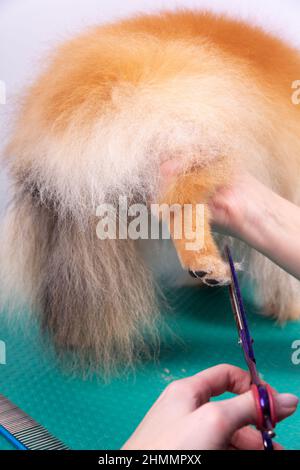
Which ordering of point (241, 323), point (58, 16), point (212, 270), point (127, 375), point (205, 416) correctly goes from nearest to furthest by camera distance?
1. point (205, 416)
2. point (241, 323)
3. point (212, 270)
4. point (127, 375)
5. point (58, 16)

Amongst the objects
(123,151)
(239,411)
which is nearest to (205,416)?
(239,411)

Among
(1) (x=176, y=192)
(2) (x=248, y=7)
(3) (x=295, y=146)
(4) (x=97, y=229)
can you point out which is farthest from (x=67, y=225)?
(2) (x=248, y=7)

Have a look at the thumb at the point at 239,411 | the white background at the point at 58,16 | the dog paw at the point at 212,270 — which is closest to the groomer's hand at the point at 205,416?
the thumb at the point at 239,411

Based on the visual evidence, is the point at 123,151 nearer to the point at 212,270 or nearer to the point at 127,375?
the point at 212,270

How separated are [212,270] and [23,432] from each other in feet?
0.87

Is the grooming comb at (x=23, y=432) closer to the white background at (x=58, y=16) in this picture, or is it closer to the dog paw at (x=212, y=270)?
the dog paw at (x=212, y=270)

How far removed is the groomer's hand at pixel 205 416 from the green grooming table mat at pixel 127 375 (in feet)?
0.54

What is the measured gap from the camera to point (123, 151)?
2.32 feet

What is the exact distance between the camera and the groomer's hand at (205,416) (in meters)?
0.44

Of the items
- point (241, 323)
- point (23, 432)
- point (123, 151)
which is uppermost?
point (123, 151)

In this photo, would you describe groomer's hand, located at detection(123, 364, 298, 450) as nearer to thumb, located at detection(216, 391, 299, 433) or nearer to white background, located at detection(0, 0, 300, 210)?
thumb, located at detection(216, 391, 299, 433)

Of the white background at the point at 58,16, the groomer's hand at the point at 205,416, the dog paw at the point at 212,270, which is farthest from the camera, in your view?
the white background at the point at 58,16

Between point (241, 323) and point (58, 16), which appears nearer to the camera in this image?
point (241, 323)

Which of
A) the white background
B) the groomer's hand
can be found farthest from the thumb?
the white background
